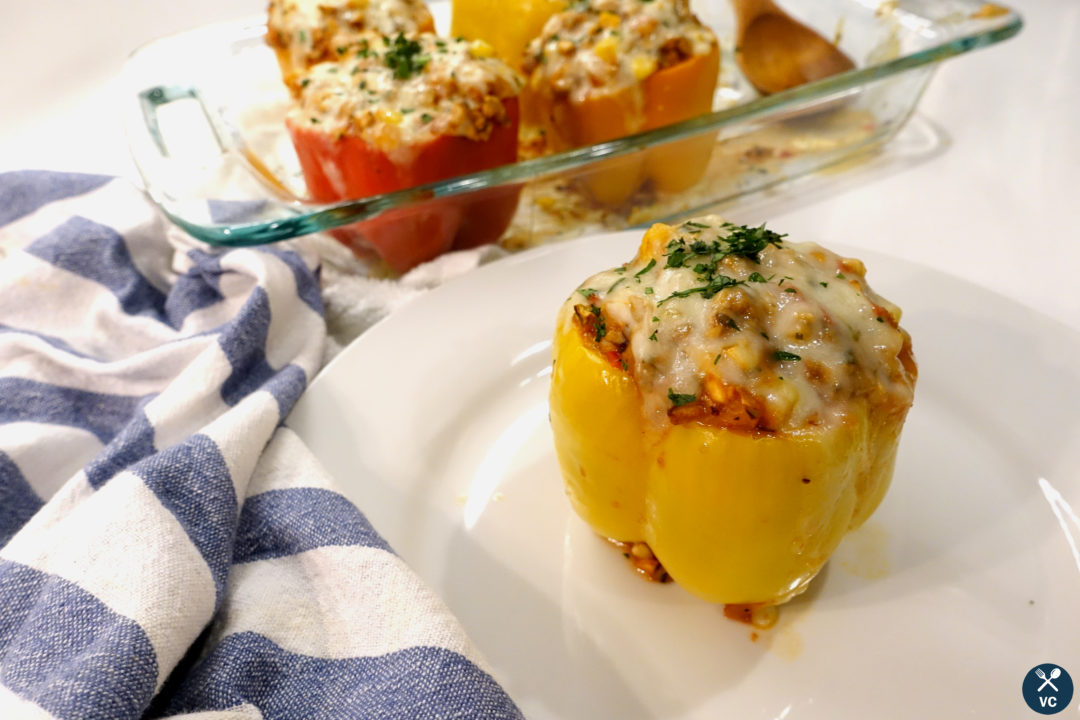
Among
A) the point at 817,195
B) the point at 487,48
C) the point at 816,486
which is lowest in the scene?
the point at 817,195

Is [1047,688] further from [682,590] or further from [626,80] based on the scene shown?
[626,80]

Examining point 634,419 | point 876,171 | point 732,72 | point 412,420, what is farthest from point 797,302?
point 732,72

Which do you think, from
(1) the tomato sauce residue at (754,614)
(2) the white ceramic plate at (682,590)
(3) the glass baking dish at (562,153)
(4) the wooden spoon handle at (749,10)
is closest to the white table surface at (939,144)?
(3) the glass baking dish at (562,153)

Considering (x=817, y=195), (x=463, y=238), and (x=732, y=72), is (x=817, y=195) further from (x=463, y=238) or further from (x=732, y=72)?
(x=463, y=238)

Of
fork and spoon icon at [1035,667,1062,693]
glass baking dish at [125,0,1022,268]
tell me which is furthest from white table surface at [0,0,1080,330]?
fork and spoon icon at [1035,667,1062,693]

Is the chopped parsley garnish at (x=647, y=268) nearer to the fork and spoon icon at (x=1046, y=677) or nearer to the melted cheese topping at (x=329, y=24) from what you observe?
the fork and spoon icon at (x=1046, y=677)

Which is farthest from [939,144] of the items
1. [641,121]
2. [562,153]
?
[562,153]
